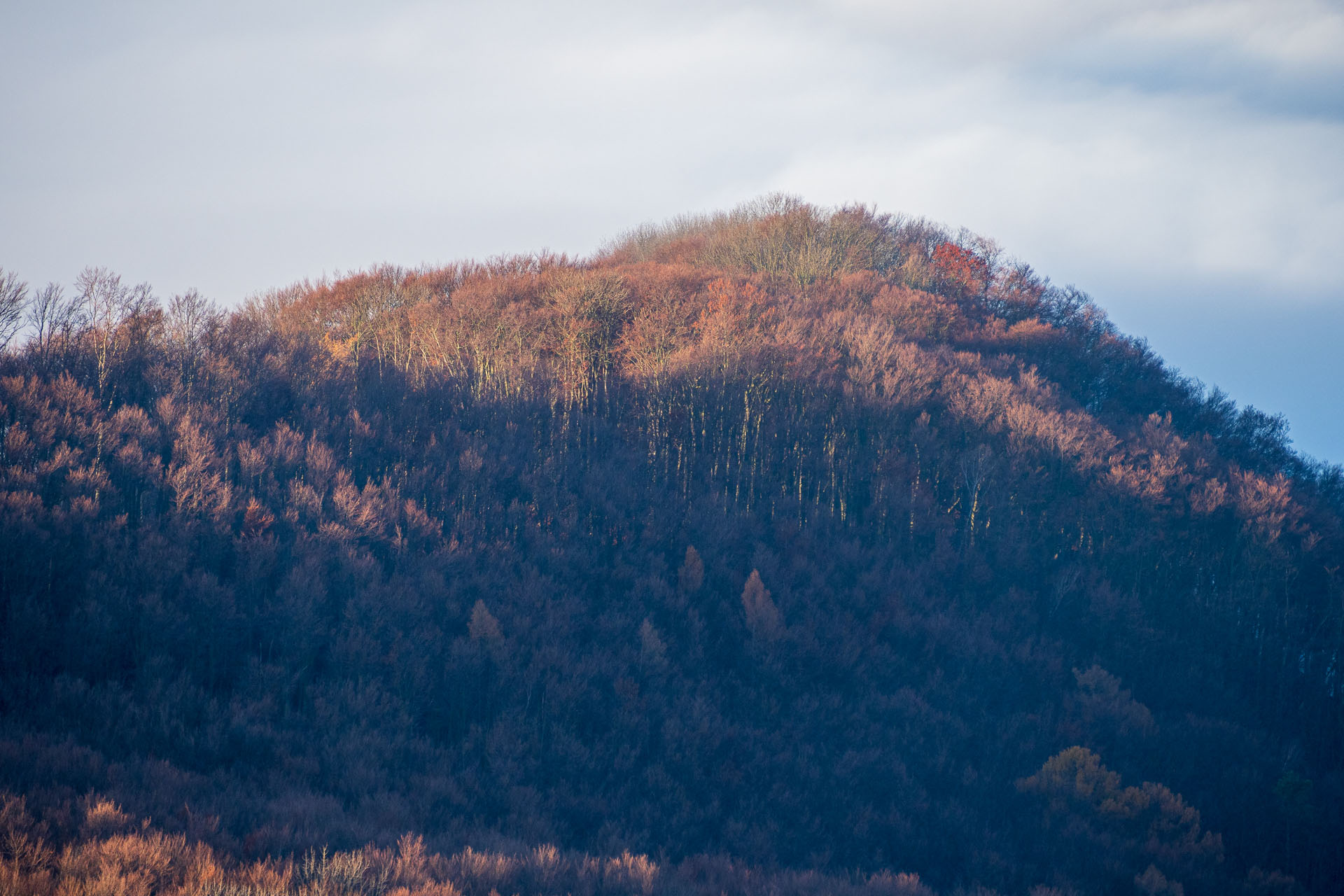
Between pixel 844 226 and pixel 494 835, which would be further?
pixel 844 226

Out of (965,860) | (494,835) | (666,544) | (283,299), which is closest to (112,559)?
(494,835)

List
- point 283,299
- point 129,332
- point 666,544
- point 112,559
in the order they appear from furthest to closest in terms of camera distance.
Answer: point 283,299 → point 666,544 → point 129,332 → point 112,559

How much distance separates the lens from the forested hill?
6199 mm

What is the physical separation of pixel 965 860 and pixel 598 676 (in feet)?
15.1

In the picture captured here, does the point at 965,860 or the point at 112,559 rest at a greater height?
the point at 112,559

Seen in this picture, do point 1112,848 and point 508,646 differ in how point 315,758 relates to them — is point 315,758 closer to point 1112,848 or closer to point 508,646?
point 508,646

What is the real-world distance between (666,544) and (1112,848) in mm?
6703

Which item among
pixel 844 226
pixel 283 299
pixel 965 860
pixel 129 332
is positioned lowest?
pixel 965 860

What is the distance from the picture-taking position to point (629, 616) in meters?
9.66

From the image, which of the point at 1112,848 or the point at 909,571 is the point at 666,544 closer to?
the point at 909,571

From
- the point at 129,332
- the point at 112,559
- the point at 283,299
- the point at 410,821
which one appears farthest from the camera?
the point at 283,299

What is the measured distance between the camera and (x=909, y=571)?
1218 centimetres

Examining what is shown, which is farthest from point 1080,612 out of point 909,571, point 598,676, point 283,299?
point 283,299

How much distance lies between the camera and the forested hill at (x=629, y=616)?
6.20 meters
